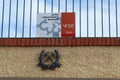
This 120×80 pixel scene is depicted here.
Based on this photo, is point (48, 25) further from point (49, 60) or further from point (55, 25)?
point (49, 60)

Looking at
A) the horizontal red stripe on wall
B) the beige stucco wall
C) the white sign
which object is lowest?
the beige stucco wall

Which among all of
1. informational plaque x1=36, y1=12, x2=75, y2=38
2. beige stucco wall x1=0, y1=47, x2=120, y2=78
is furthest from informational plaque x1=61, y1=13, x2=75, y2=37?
beige stucco wall x1=0, y1=47, x2=120, y2=78

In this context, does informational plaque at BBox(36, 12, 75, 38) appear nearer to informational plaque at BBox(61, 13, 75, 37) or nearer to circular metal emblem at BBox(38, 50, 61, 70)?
informational plaque at BBox(61, 13, 75, 37)

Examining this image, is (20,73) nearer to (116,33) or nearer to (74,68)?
(74,68)

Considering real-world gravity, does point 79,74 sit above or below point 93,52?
below

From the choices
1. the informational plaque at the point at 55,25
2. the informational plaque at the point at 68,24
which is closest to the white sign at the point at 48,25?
the informational plaque at the point at 55,25

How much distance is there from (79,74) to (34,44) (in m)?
1.45

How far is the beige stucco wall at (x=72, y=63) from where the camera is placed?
922cm

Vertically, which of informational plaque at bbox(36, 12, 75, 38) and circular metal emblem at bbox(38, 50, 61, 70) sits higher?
informational plaque at bbox(36, 12, 75, 38)

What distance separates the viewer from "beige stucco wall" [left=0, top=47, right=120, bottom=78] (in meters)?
9.22

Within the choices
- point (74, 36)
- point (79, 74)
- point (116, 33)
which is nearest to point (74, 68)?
point (79, 74)

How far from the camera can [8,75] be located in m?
9.34

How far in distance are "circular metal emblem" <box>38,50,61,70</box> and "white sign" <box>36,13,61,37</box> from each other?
22.2 inches

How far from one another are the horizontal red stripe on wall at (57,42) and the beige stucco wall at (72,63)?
0.38 feet
